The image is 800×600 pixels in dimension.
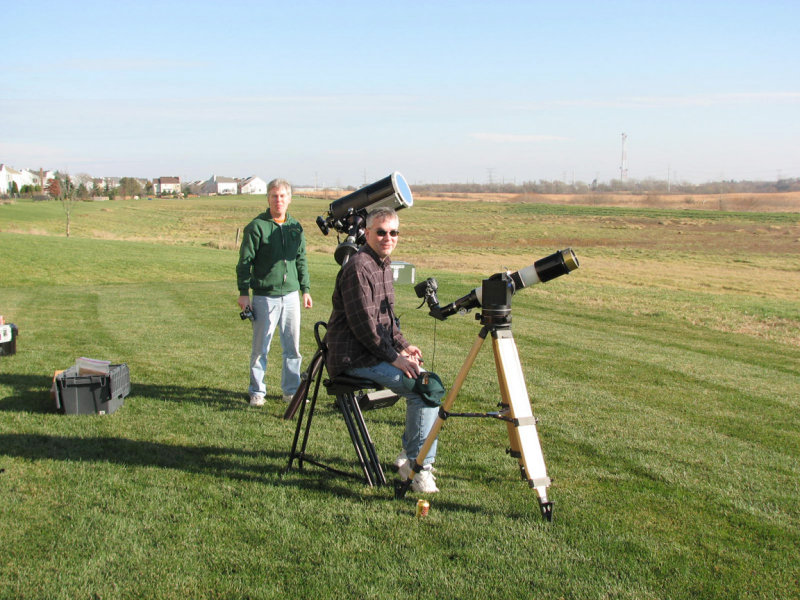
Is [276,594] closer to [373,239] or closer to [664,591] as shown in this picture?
[664,591]

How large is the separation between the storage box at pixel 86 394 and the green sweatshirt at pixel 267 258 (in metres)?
1.49

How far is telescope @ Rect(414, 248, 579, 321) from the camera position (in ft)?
13.7

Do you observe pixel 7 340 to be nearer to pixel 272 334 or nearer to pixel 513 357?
pixel 272 334

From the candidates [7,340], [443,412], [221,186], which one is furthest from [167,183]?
[443,412]

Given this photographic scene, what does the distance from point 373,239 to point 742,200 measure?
11634 centimetres

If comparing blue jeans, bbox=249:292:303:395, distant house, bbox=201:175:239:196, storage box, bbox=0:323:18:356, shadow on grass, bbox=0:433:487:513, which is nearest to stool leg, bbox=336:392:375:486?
shadow on grass, bbox=0:433:487:513

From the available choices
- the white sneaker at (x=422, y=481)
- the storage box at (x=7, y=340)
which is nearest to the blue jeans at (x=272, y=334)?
the white sneaker at (x=422, y=481)

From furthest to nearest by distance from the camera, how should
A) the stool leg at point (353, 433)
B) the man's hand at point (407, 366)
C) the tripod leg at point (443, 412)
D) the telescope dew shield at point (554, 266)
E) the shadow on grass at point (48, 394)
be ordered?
1. the shadow on grass at point (48, 394)
2. the stool leg at point (353, 433)
3. the man's hand at point (407, 366)
4. the tripod leg at point (443, 412)
5. the telescope dew shield at point (554, 266)

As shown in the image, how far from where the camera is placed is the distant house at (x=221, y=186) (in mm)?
171875

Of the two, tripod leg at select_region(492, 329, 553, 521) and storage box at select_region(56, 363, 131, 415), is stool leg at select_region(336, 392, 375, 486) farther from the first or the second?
storage box at select_region(56, 363, 131, 415)

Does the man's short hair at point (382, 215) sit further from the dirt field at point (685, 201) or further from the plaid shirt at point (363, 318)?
the dirt field at point (685, 201)

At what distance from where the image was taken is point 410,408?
4777mm

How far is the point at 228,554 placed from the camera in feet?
12.8

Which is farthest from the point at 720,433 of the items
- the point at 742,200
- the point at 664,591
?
the point at 742,200
